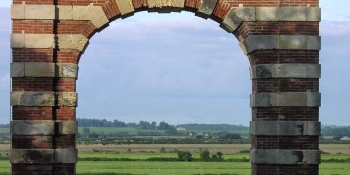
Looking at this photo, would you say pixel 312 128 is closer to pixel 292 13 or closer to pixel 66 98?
pixel 292 13

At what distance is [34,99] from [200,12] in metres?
4.98

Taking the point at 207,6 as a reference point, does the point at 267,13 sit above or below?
below

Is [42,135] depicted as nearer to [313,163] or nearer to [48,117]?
[48,117]

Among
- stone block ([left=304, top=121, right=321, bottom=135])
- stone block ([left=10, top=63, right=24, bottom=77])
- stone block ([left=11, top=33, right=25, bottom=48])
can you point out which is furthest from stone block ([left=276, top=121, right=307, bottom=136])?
stone block ([left=11, top=33, right=25, bottom=48])

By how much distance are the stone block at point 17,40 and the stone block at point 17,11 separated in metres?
0.47

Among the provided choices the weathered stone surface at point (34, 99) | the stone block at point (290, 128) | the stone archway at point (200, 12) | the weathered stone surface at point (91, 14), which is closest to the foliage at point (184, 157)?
the stone archway at point (200, 12)

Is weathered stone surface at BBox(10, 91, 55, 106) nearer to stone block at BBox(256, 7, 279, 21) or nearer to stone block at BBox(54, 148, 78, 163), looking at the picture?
stone block at BBox(54, 148, 78, 163)

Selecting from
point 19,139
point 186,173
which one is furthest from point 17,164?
point 186,173

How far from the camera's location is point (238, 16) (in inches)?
826

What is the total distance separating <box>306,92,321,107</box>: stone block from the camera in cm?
2084

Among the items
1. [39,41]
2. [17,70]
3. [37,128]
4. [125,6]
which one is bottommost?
[37,128]

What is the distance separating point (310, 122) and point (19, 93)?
770cm

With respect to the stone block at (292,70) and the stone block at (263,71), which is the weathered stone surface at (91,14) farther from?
the stone block at (292,70)

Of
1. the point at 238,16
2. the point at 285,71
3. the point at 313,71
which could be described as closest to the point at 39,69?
the point at 238,16
